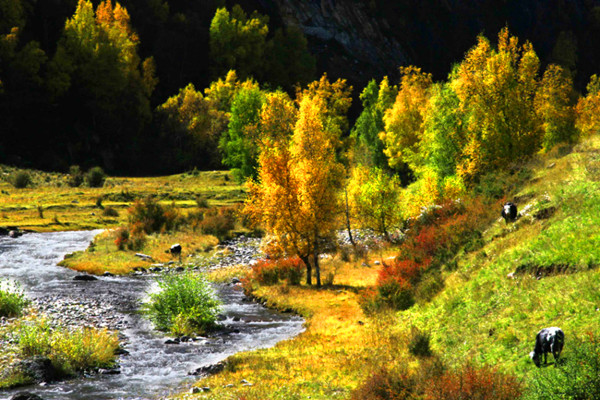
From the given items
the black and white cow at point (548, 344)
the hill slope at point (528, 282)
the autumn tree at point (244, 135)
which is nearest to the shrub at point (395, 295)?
the hill slope at point (528, 282)

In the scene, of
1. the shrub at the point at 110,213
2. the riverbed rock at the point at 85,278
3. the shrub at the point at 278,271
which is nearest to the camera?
the shrub at the point at 278,271

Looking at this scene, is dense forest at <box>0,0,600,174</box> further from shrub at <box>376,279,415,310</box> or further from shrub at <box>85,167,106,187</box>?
shrub at <box>376,279,415,310</box>

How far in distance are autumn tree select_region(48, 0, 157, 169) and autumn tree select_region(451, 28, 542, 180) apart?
70.8m

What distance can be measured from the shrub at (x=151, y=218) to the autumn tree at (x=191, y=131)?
42.6m

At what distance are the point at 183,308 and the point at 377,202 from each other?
80.4ft

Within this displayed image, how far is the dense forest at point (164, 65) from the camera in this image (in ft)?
307

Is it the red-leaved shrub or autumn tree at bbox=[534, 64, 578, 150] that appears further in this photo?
autumn tree at bbox=[534, 64, 578, 150]

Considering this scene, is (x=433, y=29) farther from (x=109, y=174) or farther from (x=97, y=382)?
(x=97, y=382)

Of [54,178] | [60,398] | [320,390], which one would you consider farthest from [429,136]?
[54,178]

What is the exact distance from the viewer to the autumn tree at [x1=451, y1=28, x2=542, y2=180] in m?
40.9

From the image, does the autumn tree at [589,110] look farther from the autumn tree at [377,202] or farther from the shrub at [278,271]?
the shrub at [278,271]

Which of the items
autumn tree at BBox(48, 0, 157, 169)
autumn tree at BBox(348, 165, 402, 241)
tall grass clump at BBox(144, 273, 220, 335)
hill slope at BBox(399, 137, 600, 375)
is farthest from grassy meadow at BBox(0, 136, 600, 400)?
autumn tree at BBox(48, 0, 157, 169)

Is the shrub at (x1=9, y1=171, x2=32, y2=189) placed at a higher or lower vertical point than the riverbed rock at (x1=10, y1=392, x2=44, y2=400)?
higher

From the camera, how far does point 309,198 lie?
35.2 metres
